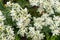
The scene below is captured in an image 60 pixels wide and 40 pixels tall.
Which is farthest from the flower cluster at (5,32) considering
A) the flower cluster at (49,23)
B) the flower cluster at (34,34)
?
the flower cluster at (49,23)

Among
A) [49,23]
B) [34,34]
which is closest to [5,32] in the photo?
[34,34]

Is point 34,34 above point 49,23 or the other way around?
the other way around

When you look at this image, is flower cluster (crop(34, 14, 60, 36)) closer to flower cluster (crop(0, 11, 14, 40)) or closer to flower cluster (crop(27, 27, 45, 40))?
flower cluster (crop(27, 27, 45, 40))

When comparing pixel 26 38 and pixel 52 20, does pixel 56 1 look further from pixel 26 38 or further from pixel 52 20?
pixel 26 38

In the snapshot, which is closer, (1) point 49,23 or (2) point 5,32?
(2) point 5,32

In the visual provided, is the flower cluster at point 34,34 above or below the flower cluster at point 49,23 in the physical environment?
below

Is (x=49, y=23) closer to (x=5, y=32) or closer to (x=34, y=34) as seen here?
(x=34, y=34)

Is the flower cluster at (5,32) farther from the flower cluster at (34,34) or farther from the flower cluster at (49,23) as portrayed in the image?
Result: the flower cluster at (49,23)

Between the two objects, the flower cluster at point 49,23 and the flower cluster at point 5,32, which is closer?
the flower cluster at point 5,32

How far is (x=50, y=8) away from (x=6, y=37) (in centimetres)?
73

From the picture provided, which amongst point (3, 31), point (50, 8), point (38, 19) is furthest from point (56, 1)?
point (3, 31)

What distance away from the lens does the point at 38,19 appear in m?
2.99

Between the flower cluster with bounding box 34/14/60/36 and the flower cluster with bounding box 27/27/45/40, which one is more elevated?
the flower cluster with bounding box 34/14/60/36

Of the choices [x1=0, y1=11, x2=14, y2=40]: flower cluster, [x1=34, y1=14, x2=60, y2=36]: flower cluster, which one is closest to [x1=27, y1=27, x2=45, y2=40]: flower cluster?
[x1=34, y1=14, x2=60, y2=36]: flower cluster
